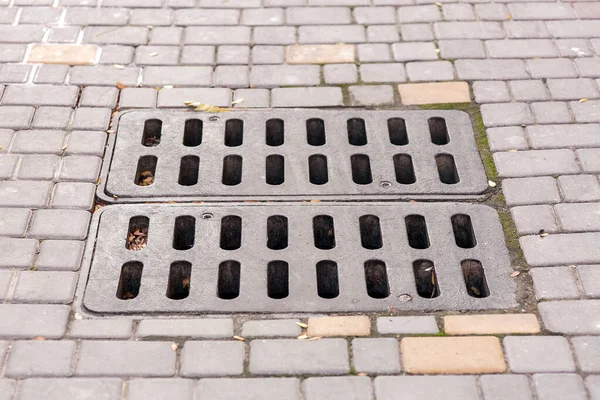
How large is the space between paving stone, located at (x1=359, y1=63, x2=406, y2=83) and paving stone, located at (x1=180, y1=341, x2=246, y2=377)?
1472 mm

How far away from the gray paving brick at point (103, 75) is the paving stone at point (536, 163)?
5.24 feet

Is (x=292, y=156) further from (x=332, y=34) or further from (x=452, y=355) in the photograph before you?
(x=452, y=355)

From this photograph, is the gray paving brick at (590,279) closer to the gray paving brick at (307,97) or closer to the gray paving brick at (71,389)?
the gray paving brick at (307,97)

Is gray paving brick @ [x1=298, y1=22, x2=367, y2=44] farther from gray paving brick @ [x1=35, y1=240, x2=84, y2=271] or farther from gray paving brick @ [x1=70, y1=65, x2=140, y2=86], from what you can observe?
gray paving brick @ [x1=35, y1=240, x2=84, y2=271]

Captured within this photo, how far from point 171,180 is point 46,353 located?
32.5 inches

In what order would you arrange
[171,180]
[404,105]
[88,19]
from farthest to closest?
[88,19] < [404,105] < [171,180]

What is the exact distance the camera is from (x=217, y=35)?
11.4ft

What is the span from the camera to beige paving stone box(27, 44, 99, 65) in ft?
10.8

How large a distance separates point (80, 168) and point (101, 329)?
77cm

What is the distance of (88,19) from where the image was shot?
3.54 meters

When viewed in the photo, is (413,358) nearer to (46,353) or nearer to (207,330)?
(207,330)

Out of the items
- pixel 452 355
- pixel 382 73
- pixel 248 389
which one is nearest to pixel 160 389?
pixel 248 389

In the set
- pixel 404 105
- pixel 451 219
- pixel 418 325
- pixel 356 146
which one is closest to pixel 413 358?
pixel 418 325

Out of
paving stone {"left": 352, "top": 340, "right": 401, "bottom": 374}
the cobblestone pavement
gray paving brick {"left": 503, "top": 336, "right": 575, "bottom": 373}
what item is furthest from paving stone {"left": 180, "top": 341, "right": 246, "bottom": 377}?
gray paving brick {"left": 503, "top": 336, "right": 575, "bottom": 373}
